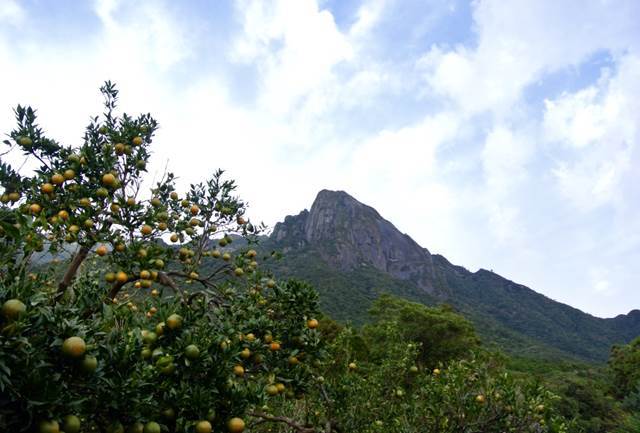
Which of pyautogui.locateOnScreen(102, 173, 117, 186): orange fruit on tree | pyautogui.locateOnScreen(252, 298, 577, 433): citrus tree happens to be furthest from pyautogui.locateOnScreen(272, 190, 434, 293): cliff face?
pyautogui.locateOnScreen(102, 173, 117, 186): orange fruit on tree

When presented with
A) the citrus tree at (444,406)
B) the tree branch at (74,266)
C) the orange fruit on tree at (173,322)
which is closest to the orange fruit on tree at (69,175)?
the tree branch at (74,266)

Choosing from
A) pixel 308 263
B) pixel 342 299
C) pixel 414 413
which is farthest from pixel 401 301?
pixel 308 263

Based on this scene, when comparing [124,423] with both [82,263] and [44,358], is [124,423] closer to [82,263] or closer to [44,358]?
[44,358]

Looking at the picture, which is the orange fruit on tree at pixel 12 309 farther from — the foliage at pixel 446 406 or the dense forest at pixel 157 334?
the foliage at pixel 446 406

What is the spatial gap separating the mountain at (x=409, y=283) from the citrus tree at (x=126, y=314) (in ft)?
177

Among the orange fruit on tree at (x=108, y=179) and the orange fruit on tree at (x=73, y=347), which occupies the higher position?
the orange fruit on tree at (x=108, y=179)

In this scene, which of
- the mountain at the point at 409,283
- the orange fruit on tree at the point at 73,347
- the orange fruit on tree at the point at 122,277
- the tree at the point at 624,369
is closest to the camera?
the orange fruit on tree at the point at 73,347

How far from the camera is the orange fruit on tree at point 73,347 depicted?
1860 mm

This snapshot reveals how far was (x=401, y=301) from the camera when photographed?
33.2 m

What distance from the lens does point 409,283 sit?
115 metres

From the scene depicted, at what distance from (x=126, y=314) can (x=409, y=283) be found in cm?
11689

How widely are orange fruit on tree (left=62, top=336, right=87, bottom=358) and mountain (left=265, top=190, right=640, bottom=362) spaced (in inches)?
2231

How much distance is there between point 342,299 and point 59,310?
6914 cm

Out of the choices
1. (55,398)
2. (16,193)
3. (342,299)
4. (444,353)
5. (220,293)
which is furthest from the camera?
(342,299)
